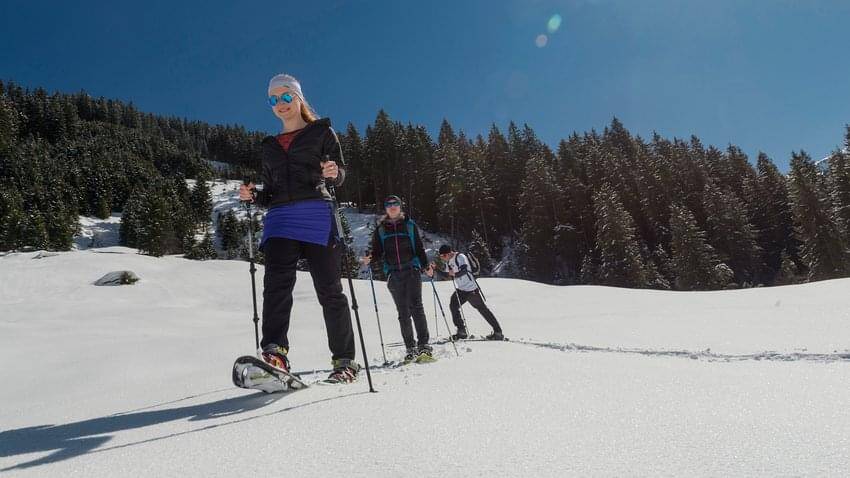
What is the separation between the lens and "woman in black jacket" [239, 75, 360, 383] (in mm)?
3357

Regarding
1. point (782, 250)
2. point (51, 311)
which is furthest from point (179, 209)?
point (782, 250)

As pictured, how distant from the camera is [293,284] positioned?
11.6ft

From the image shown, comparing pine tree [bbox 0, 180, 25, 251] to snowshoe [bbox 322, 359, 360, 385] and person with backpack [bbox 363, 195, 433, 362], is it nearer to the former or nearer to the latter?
person with backpack [bbox 363, 195, 433, 362]

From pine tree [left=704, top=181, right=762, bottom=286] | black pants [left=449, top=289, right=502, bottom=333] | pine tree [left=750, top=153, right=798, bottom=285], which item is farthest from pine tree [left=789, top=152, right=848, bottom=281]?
black pants [left=449, top=289, right=502, bottom=333]

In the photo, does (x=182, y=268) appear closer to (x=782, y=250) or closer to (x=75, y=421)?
(x=75, y=421)

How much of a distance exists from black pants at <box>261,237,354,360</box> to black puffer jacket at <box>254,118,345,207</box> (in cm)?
43

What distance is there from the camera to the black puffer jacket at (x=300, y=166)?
3.58 meters

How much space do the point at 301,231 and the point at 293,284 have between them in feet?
1.48

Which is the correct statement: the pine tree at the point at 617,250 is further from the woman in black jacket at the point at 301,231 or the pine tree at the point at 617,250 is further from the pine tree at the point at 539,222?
the woman in black jacket at the point at 301,231

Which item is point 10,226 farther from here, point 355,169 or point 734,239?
point 734,239

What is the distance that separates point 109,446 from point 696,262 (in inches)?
1713

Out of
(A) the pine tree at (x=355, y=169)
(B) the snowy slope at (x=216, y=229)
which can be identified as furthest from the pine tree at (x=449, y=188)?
(A) the pine tree at (x=355, y=169)

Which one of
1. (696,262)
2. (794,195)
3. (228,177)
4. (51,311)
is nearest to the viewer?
(51,311)

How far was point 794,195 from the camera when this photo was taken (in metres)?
39.8
